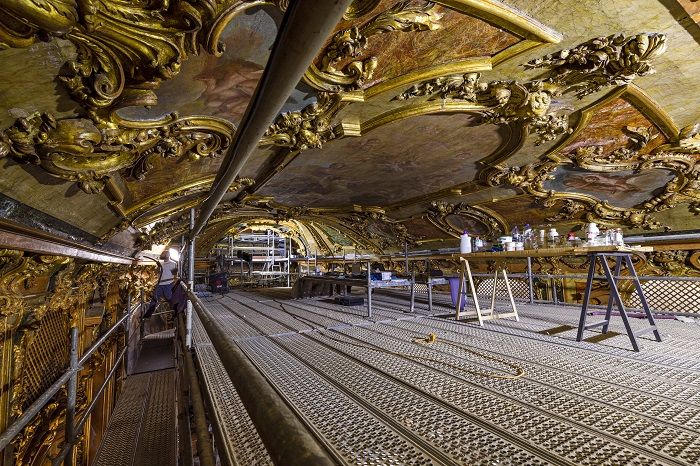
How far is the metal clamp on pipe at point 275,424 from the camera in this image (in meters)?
0.33

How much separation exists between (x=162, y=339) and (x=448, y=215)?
9.74 metres

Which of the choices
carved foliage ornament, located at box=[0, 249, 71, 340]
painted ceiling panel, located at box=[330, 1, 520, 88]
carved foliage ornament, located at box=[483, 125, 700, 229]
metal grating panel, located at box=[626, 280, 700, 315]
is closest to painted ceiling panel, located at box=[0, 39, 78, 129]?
carved foliage ornament, located at box=[0, 249, 71, 340]

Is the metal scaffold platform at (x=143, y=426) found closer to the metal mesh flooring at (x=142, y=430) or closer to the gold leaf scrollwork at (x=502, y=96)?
the metal mesh flooring at (x=142, y=430)

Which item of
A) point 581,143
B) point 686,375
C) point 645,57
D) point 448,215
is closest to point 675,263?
point 581,143

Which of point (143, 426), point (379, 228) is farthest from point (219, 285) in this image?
point (143, 426)

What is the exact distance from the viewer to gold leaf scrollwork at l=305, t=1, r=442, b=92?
309 cm

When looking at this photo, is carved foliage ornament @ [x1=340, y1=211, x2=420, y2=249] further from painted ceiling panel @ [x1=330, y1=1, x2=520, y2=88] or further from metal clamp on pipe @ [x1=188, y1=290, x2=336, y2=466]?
metal clamp on pipe @ [x1=188, y1=290, x2=336, y2=466]

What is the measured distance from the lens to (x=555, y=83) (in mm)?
4320

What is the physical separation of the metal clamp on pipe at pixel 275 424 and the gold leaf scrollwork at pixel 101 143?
2.93m

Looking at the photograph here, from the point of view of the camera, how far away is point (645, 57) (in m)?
3.67

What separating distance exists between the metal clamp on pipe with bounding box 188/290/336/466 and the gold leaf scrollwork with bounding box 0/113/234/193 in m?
2.93

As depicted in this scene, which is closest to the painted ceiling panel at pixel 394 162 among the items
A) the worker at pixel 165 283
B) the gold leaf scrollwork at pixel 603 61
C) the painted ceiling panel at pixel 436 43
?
the painted ceiling panel at pixel 436 43

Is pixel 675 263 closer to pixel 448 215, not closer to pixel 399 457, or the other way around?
pixel 448 215

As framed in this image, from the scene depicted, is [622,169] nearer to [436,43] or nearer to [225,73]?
[436,43]
